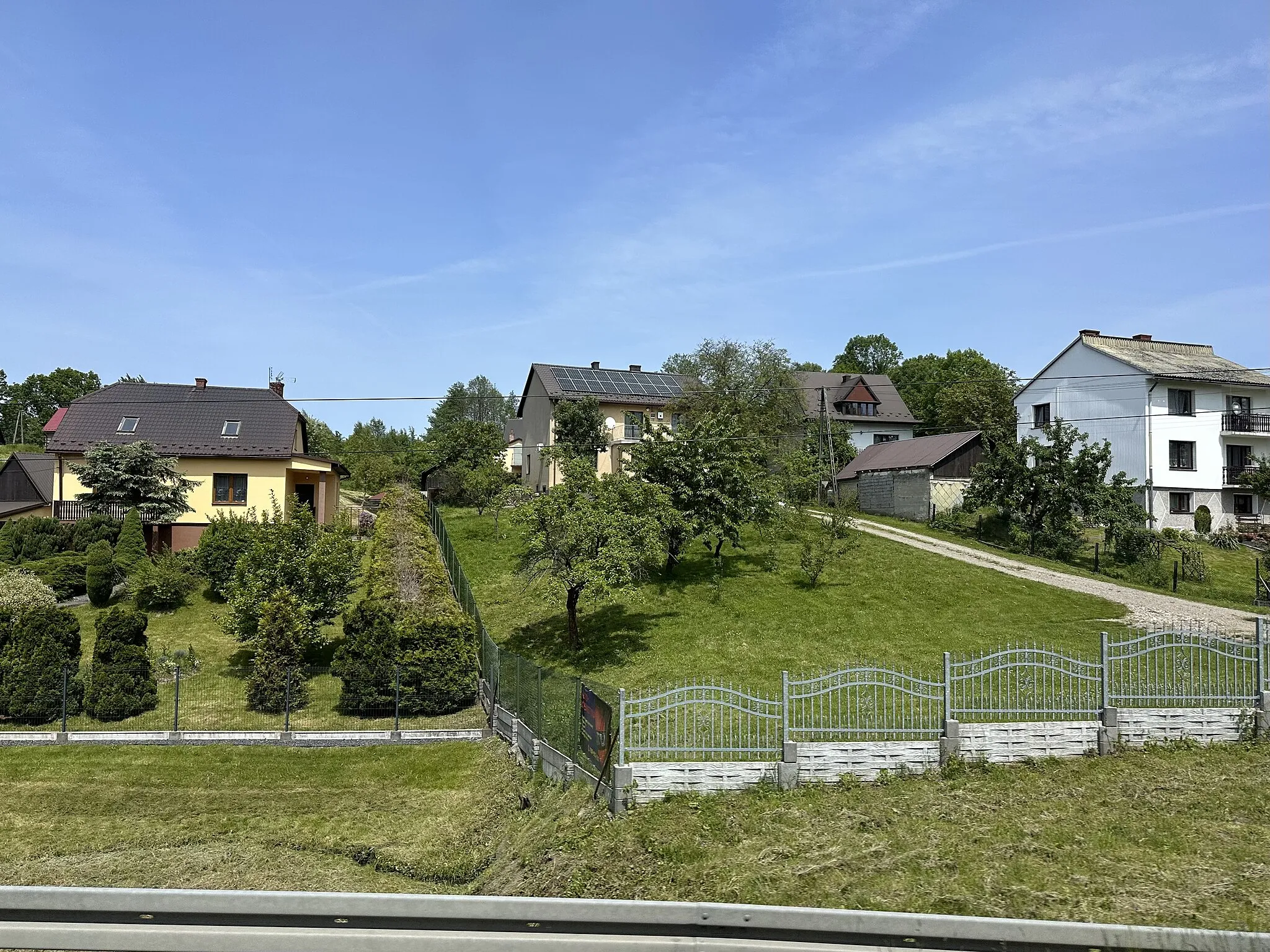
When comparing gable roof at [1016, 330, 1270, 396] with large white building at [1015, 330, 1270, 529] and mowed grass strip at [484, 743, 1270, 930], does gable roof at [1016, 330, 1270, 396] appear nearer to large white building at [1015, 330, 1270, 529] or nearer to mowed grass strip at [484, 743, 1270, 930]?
large white building at [1015, 330, 1270, 529]

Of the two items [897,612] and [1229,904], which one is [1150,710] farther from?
[897,612]

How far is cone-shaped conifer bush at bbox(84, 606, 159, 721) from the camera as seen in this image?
19203 millimetres

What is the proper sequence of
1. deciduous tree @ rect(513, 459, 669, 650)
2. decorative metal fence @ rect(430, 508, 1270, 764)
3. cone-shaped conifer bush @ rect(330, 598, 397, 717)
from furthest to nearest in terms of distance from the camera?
deciduous tree @ rect(513, 459, 669, 650) → cone-shaped conifer bush @ rect(330, 598, 397, 717) → decorative metal fence @ rect(430, 508, 1270, 764)

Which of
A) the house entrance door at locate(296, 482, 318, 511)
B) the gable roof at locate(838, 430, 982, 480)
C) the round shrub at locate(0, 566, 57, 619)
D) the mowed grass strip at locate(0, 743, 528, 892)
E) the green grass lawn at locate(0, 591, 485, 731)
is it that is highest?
the gable roof at locate(838, 430, 982, 480)

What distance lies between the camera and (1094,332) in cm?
4619

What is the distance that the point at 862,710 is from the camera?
14328 mm

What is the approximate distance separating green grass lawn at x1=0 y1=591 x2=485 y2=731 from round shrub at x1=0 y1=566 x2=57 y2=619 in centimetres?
165

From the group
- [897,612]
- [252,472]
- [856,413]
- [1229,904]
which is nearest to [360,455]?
[252,472]

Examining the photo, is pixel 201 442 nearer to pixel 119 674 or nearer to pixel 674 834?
pixel 119 674

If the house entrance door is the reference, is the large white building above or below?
above

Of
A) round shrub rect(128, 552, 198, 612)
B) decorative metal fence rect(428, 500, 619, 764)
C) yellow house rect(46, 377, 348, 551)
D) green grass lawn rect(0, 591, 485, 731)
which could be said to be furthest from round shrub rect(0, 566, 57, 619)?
decorative metal fence rect(428, 500, 619, 764)

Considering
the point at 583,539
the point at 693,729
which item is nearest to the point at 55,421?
the point at 583,539

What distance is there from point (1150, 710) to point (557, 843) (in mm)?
9990

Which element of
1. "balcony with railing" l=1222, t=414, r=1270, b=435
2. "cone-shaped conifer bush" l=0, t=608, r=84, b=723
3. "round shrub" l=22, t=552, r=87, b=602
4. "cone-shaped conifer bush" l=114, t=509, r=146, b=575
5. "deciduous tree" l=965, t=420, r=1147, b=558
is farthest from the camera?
"balcony with railing" l=1222, t=414, r=1270, b=435
